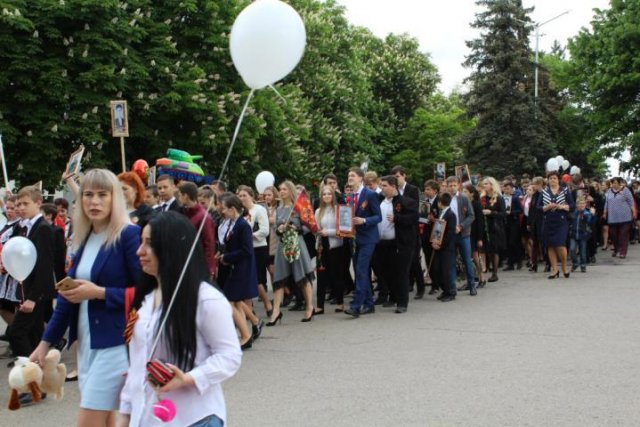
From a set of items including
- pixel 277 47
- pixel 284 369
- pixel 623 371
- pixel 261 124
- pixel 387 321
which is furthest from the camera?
pixel 261 124

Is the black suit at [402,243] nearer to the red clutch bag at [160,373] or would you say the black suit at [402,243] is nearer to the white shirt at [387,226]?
the white shirt at [387,226]

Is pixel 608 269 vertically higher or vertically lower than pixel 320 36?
lower

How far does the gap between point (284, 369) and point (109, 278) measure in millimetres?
4203

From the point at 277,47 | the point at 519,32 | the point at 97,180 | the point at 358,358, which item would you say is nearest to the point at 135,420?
the point at 97,180

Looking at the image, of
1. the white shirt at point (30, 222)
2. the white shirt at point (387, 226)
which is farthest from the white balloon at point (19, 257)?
the white shirt at point (387, 226)

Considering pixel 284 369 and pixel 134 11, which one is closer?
pixel 284 369

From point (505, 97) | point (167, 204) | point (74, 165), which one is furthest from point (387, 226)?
point (505, 97)

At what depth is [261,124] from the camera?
26859 millimetres

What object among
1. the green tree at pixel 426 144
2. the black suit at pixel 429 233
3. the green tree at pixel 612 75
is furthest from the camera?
the green tree at pixel 426 144

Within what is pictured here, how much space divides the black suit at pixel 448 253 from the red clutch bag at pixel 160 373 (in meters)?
10.8

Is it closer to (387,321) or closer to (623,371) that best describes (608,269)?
(387,321)

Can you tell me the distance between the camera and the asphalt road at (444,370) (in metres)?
6.50

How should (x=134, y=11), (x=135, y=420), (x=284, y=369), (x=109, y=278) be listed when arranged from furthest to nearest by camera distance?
(x=134, y=11) < (x=284, y=369) < (x=109, y=278) < (x=135, y=420)

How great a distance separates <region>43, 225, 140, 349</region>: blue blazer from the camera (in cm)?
442
